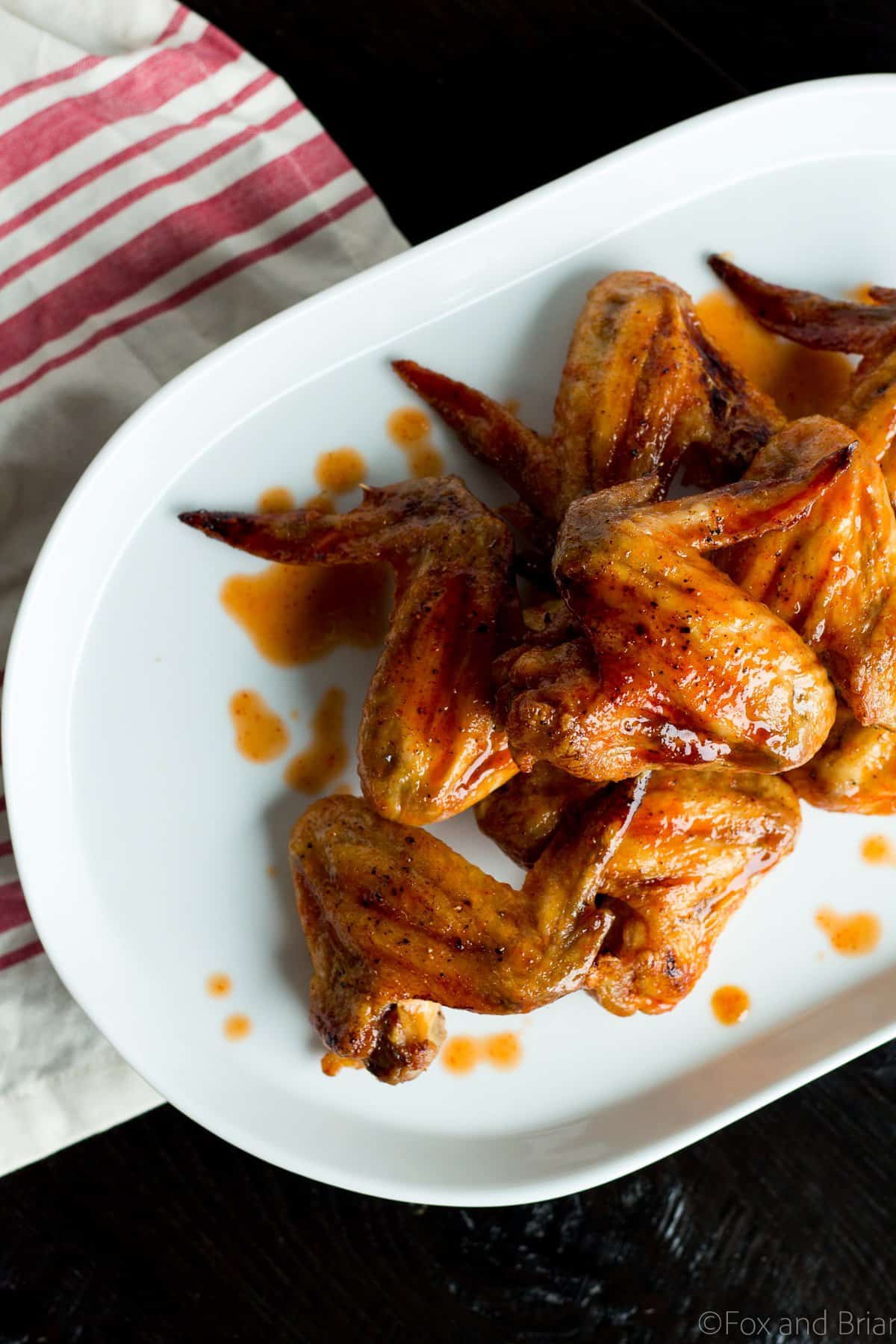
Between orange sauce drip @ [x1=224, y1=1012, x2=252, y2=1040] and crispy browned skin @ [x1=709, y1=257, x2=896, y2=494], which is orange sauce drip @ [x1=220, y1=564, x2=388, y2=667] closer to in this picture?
Result: orange sauce drip @ [x1=224, y1=1012, x2=252, y2=1040]

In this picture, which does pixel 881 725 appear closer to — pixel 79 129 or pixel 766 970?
pixel 766 970

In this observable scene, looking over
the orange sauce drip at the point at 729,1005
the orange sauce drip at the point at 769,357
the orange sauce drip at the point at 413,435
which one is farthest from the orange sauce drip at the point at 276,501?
the orange sauce drip at the point at 729,1005

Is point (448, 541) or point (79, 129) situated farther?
point (79, 129)

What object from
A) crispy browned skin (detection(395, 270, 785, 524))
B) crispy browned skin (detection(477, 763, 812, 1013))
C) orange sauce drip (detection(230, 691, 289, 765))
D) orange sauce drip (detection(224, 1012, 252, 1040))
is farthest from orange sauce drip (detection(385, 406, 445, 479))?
orange sauce drip (detection(224, 1012, 252, 1040))

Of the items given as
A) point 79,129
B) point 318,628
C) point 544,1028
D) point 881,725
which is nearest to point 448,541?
point 318,628

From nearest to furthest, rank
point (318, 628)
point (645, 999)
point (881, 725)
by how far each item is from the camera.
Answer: point (881, 725), point (645, 999), point (318, 628)

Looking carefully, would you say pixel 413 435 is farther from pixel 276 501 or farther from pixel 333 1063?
pixel 333 1063

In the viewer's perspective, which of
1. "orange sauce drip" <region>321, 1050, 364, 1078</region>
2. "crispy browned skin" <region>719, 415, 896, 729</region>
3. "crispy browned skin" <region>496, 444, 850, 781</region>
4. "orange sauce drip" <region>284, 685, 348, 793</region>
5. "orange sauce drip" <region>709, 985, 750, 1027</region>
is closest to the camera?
"crispy browned skin" <region>496, 444, 850, 781</region>
